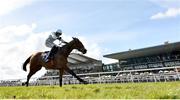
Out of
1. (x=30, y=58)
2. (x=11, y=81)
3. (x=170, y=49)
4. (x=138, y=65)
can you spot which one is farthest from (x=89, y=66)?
(x=30, y=58)

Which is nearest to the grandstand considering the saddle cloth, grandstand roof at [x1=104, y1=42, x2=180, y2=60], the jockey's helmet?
grandstand roof at [x1=104, y1=42, x2=180, y2=60]

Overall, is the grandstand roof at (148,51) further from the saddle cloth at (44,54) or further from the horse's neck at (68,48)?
the horse's neck at (68,48)

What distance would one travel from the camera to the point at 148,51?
5103cm

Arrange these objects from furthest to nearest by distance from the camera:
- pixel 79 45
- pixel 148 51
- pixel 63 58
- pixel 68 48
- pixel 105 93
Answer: pixel 148 51
pixel 79 45
pixel 68 48
pixel 63 58
pixel 105 93

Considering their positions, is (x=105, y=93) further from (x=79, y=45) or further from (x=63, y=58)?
(x=79, y=45)

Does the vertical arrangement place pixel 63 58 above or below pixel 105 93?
above

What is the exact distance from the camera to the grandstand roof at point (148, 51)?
1855 inches

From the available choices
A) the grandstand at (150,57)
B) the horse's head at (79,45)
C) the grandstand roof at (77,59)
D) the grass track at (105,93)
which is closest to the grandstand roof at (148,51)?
the grandstand at (150,57)

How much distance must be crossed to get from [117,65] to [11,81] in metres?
20.2

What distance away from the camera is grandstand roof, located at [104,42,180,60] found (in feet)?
155

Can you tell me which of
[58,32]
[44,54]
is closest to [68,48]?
[58,32]

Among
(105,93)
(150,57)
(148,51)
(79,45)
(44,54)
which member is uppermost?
(148,51)

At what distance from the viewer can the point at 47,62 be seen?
45.5ft

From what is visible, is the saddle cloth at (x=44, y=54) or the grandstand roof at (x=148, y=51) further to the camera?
the grandstand roof at (x=148, y=51)
